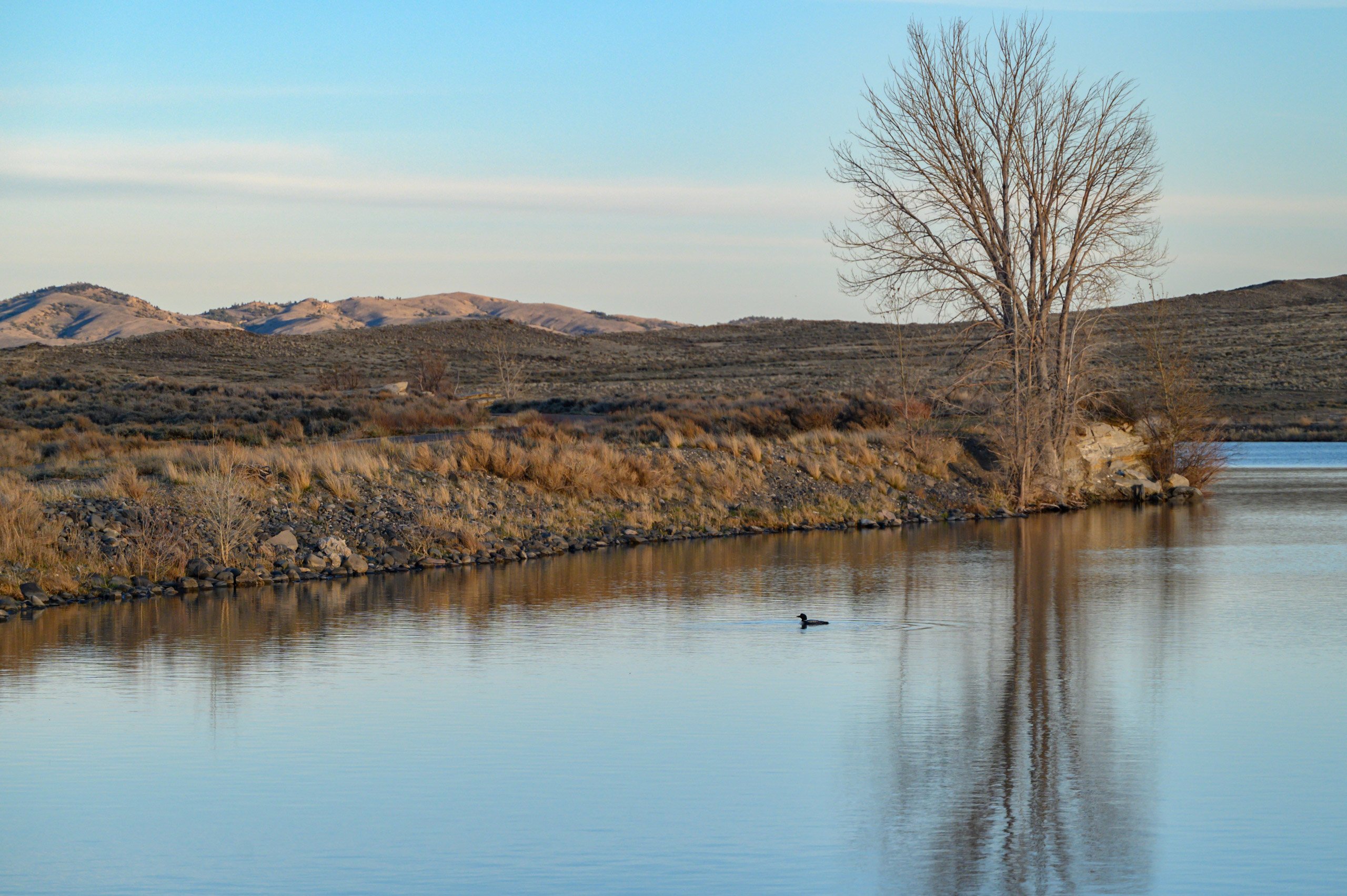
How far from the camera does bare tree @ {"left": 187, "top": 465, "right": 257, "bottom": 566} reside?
16531 mm

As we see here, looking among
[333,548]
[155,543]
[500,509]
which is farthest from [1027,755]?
[500,509]

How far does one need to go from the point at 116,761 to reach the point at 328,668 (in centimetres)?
292

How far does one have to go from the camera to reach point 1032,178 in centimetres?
2670

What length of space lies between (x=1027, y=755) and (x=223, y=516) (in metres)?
11.6

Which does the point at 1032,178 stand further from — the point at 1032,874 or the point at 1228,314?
the point at 1228,314

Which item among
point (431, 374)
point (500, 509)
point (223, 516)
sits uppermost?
point (431, 374)

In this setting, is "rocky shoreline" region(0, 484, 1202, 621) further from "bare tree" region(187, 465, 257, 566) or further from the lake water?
the lake water

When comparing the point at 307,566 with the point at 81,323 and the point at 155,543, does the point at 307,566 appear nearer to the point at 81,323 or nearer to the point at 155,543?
the point at 155,543

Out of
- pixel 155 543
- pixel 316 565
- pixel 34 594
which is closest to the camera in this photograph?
pixel 34 594

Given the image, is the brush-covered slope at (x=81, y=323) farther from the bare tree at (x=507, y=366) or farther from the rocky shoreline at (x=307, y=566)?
the rocky shoreline at (x=307, y=566)

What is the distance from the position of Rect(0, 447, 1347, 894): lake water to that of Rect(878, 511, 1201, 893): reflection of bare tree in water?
32 mm

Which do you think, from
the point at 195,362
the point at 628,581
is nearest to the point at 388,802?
the point at 628,581

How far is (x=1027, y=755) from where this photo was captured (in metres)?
8.11

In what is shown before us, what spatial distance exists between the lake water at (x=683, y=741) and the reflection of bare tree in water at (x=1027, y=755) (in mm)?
32
